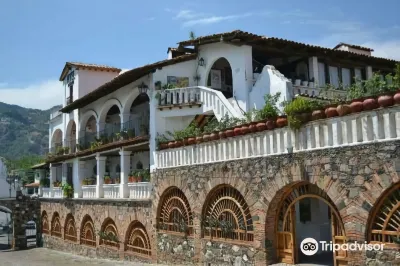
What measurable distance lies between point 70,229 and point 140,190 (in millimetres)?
9844

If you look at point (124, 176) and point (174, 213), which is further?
point (124, 176)

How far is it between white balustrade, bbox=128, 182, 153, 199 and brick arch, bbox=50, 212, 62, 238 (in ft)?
35.3

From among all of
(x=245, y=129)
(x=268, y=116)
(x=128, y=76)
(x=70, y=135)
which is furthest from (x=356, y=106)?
(x=70, y=135)

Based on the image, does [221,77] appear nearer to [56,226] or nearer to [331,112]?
[331,112]

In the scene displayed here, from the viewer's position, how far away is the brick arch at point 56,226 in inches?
1079

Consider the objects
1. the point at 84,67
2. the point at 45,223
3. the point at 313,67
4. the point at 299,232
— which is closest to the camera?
the point at 299,232

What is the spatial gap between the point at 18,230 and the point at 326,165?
27.9m

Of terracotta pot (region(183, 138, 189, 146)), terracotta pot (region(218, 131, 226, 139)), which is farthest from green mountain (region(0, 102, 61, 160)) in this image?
terracotta pot (region(218, 131, 226, 139))

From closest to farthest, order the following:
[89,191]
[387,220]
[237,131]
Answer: [387,220] < [237,131] < [89,191]

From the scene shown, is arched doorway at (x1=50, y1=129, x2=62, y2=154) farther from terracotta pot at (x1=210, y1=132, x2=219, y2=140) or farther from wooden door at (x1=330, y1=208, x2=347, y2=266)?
wooden door at (x1=330, y1=208, x2=347, y2=266)

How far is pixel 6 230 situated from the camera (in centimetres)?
5612

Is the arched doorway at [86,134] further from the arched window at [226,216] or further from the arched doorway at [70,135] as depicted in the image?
the arched window at [226,216]

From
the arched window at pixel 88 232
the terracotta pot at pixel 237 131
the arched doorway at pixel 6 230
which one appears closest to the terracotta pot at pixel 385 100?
the terracotta pot at pixel 237 131

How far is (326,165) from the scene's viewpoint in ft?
31.7
